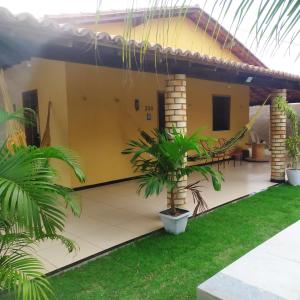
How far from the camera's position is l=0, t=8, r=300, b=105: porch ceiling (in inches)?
117

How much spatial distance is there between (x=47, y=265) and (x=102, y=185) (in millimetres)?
4077

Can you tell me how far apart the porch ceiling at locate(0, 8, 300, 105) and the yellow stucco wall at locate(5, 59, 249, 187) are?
1.72 m

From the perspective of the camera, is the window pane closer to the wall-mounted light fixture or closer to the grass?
the wall-mounted light fixture

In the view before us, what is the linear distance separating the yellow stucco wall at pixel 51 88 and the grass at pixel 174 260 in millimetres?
3281

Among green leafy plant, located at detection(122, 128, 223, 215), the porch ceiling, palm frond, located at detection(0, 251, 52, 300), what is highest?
the porch ceiling

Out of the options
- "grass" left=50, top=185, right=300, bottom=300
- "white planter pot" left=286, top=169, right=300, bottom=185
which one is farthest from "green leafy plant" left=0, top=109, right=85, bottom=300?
"white planter pot" left=286, top=169, right=300, bottom=185

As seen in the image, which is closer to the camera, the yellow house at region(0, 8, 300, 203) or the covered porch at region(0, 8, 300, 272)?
the covered porch at region(0, 8, 300, 272)

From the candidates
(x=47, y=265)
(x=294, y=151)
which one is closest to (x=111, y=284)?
(x=47, y=265)

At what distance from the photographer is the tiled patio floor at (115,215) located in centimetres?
386

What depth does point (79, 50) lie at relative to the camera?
3.87 m

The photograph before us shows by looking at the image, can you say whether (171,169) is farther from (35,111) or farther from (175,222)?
(35,111)

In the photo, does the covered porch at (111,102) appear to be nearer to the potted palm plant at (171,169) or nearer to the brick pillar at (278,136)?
the brick pillar at (278,136)

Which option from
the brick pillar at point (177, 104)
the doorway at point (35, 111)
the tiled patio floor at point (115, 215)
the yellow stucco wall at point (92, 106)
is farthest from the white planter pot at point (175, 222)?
the doorway at point (35, 111)

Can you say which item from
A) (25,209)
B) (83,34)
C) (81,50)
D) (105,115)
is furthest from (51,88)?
(25,209)
